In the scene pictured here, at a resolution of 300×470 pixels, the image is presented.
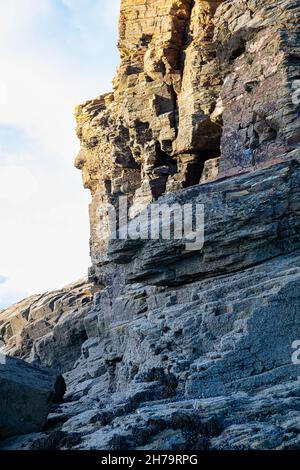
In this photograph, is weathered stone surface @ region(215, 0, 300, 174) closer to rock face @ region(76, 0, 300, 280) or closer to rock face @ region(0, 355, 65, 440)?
rock face @ region(76, 0, 300, 280)

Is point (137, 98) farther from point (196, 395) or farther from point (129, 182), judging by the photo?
point (196, 395)

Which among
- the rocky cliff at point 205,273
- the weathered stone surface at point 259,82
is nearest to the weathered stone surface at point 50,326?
the rocky cliff at point 205,273

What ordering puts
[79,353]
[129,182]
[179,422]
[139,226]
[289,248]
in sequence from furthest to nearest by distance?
1. [129,182]
2. [79,353]
3. [139,226]
4. [289,248]
5. [179,422]

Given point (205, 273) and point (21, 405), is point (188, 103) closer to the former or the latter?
point (205, 273)

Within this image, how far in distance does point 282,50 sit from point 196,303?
51.2 feet

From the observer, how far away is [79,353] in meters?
55.5

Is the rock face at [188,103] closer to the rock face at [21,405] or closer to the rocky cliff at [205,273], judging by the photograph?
the rocky cliff at [205,273]

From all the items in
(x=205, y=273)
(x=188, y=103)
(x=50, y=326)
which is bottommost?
(x=205, y=273)

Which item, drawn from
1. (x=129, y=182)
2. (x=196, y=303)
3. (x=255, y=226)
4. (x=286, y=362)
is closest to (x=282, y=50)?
(x=255, y=226)

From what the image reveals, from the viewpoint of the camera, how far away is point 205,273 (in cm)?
2920

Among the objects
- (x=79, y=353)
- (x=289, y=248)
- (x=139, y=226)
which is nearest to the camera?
(x=289, y=248)

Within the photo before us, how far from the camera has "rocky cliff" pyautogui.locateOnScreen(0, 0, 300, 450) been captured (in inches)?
806

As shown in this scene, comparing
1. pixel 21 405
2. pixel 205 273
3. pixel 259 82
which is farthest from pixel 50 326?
pixel 21 405
